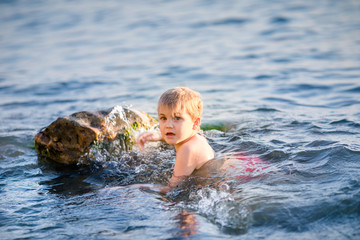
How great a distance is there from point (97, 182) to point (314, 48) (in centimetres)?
846

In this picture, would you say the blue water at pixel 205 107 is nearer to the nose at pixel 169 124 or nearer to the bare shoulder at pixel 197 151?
the bare shoulder at pixel 197 151

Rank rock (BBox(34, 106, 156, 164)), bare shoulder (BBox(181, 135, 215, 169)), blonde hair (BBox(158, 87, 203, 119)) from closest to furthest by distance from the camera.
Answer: blonde hair (BBox(158, 87, 203, 119)) < bare shoulder (BBox(181, 135, 215, 169)) < rock (BBox(34, 106, 156, 164))

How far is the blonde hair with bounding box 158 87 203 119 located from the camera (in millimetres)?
4461

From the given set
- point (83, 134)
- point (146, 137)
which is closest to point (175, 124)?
point (146, 137)

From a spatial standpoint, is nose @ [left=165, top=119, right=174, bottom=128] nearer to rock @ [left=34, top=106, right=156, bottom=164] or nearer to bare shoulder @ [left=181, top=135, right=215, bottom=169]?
bare shoulder @ [left=181, top=135, right=215, bottom=169]

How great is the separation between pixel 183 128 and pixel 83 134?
5.44 ft

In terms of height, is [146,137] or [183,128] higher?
[183,128]

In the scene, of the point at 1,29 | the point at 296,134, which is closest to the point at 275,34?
the point at 296,134

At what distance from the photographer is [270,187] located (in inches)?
167

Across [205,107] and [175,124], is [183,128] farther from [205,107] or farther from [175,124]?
[205,107]

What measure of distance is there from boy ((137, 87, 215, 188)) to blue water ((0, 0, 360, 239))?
1.14 ft

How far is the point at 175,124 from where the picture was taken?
4.53 m

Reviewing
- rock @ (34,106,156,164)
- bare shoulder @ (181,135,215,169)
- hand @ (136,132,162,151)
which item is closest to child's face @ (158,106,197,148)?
bare shoulder @ (181,135,215,169)

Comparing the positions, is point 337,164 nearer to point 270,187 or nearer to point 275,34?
point 270,187
